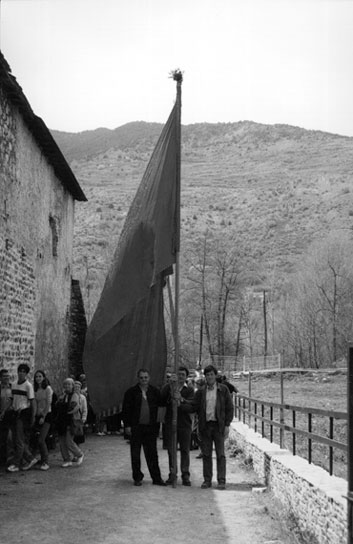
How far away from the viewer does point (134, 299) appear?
8.88m

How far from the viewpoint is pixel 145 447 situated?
381 inches

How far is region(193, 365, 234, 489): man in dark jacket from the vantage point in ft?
31.6

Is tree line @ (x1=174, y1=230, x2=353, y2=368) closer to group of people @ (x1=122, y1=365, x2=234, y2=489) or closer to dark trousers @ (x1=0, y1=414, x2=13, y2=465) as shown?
dark trousers @ (x1=0, y1=414, x2=13, y2=465)

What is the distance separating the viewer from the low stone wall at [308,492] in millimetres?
5652

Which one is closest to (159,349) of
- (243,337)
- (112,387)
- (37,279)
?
(112,387)

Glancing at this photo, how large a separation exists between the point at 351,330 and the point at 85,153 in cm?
11556

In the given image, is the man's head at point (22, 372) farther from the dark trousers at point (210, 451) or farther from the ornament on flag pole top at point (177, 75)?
the ornament on flag pole top at point (177, 75)

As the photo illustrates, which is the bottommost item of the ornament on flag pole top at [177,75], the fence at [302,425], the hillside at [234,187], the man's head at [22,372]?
the fence at [302,425]

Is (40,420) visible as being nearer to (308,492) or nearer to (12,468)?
(12,468)

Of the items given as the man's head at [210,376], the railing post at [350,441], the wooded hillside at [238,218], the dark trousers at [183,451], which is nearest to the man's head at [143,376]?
the man's head at [210,376]

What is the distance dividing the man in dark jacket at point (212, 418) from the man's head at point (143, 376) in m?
0.96

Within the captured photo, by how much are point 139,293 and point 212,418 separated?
2.19 m

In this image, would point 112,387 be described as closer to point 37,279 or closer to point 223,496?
point 223,496

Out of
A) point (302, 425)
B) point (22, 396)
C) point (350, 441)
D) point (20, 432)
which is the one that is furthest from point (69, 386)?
point (302, 425)
